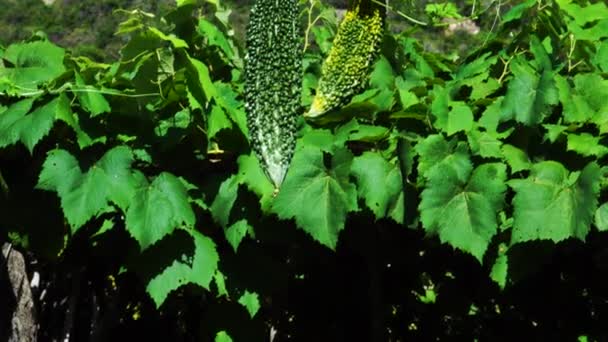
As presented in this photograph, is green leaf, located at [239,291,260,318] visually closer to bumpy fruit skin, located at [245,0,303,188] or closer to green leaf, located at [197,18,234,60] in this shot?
bumpy fruit skin, located at [245,0,303,188]

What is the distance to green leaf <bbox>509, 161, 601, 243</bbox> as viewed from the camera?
2287 mm

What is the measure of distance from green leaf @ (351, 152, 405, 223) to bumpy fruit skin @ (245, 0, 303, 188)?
217mm

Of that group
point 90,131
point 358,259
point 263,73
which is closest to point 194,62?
point 263,73

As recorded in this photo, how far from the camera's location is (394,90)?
280cm

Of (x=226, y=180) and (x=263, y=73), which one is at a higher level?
(x=263, y=73)

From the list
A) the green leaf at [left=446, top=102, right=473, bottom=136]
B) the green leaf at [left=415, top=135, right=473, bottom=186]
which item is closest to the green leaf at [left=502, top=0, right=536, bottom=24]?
the green leaf at [left=446, top=102, right=473, bottom=136]

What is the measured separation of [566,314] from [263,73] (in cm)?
187

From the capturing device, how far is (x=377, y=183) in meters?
2.47

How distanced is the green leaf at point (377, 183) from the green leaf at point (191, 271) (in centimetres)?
51

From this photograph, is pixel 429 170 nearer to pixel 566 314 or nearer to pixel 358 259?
pixel 358 259

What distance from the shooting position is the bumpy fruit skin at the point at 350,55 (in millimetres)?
2686

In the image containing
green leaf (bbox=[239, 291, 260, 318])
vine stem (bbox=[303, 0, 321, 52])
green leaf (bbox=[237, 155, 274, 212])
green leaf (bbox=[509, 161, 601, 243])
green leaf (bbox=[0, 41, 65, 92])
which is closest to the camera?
green leaf (bbox=[509, 161, 601, 243])

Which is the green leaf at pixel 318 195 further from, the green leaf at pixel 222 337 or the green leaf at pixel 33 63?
the green leaf at pixel 33 63

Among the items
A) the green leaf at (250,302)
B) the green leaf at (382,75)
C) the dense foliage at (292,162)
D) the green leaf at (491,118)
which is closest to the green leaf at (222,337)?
the dense foliage at (292,162)
